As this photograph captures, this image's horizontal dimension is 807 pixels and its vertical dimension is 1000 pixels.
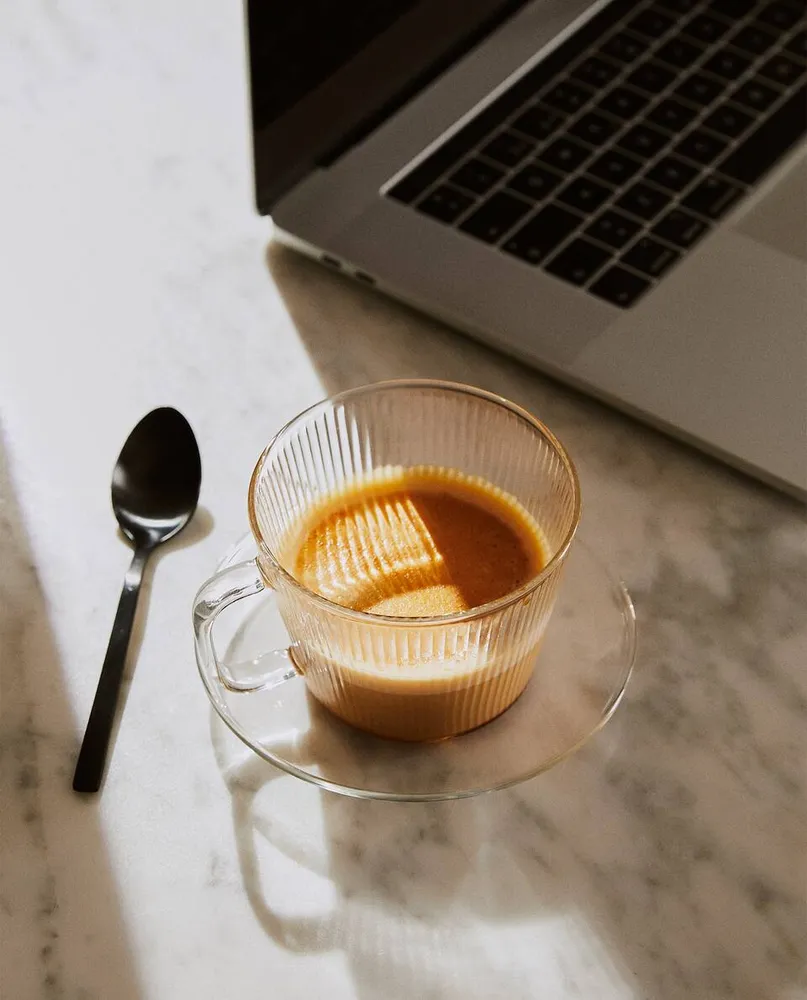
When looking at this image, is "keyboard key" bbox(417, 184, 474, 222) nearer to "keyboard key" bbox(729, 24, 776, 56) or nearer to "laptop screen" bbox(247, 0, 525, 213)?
"laptop screen" bbox(247, 0, 525, 213)

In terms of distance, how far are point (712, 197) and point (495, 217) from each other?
0.51ft

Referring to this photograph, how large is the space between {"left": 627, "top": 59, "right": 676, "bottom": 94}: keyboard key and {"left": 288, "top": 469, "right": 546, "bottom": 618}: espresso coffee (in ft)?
1.37

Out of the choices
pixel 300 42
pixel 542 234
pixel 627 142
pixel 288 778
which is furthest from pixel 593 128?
pixel 288 778

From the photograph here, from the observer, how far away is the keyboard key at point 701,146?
0.81 m

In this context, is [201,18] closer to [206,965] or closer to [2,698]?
[2,698]

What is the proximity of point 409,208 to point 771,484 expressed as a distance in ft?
0.95

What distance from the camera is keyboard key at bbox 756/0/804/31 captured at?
3.01 feet

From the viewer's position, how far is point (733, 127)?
2.73ft

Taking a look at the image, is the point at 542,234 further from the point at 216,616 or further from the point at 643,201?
the point at 216,616

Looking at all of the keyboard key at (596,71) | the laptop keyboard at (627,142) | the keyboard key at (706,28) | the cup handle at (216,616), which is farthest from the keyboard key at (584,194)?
the cup handle at (216,616)

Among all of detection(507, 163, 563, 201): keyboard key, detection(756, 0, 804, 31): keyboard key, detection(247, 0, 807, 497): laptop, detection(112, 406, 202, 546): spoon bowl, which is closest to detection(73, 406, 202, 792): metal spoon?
→ detection(112, 406, 202, 546): spoon bowl

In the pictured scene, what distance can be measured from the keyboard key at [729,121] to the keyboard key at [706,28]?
0.08m

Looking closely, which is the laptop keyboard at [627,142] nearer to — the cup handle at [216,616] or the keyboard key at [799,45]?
the keyboard key at [799,45]

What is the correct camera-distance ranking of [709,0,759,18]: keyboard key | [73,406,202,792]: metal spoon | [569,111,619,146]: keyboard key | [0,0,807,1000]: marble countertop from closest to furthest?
[0,0,807,1000]: marble countertop → [73,406,202,792]: metal spoon → [569,111,619,146]: keyboard key → [709,0,759,18]: keyboard key
